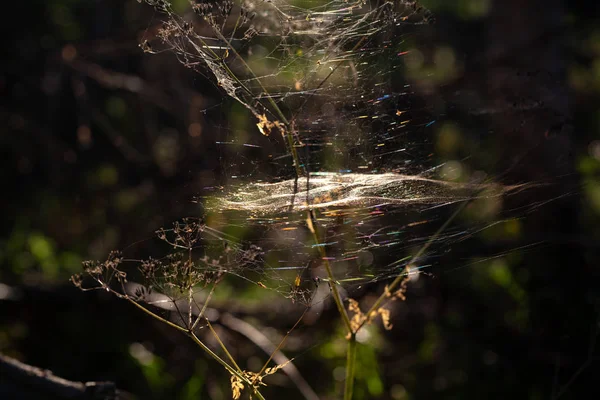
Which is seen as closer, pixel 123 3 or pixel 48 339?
pixel 48 339

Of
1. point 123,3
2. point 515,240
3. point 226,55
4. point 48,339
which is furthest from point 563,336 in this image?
point 123,3

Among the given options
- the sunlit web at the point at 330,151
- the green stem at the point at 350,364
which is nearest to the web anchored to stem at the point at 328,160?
the sunlit web at the point at 330,151

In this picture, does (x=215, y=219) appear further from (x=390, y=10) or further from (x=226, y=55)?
(x=390, y=10)

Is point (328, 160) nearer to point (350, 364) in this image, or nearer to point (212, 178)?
point (212, 178)

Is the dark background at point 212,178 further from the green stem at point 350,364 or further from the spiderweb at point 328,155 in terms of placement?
the green stem at point 350,364

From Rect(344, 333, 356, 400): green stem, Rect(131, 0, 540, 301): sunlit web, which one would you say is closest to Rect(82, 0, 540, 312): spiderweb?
Rect(131, 0, 540, 301): sunlit web

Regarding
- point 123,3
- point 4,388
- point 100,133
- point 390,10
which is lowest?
point 4,388

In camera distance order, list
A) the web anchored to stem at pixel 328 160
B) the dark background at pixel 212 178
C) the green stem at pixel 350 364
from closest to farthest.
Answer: the green stem at pixel 350 364
the web anchored to stem at pixel 328 160
the dark background at pixel 212 178
